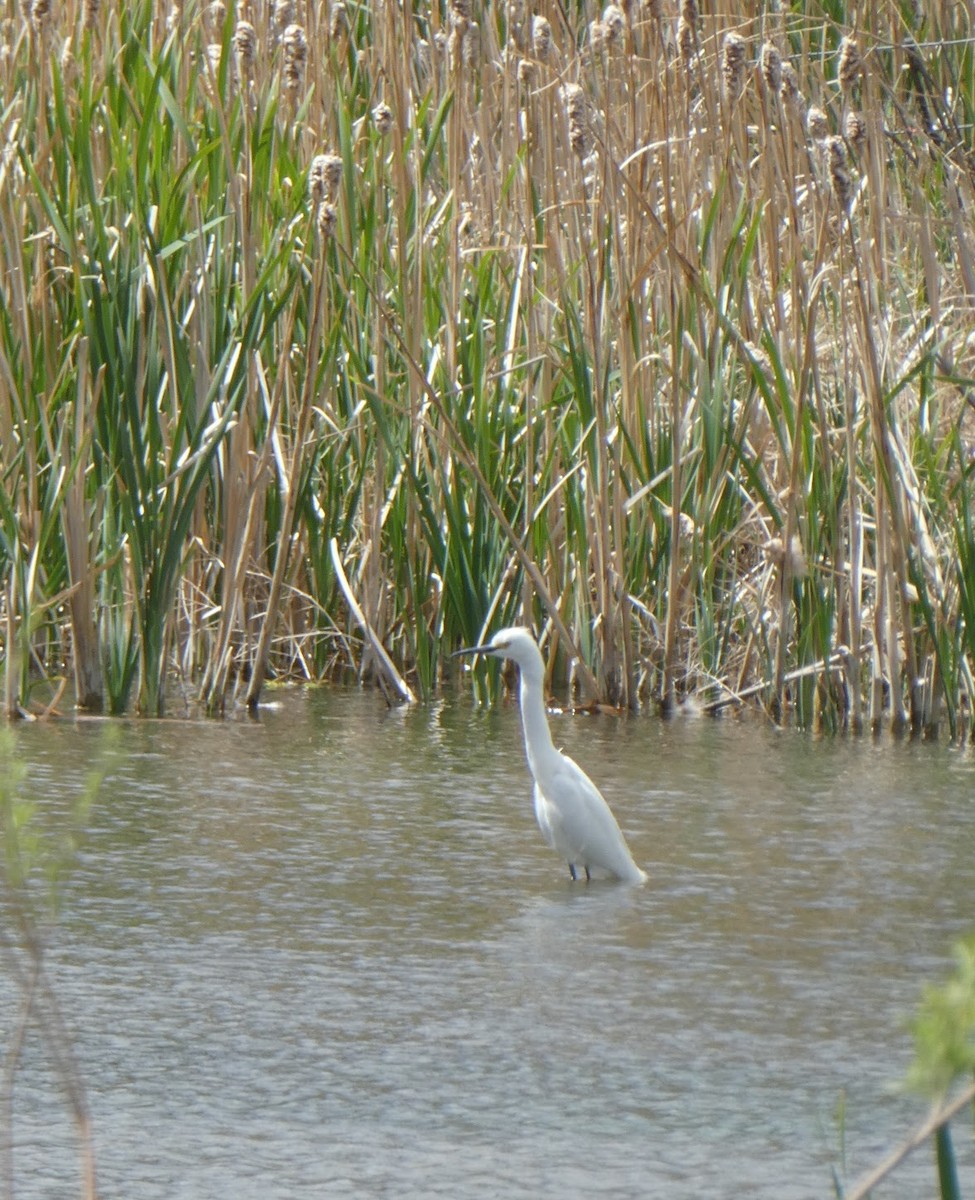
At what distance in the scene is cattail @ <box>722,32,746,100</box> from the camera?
4234 millimetres

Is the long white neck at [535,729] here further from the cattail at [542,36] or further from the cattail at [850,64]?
the cattail at [542,36]

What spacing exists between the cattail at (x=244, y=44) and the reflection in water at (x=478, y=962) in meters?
1.47

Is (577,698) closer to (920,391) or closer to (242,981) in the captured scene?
(920,391)

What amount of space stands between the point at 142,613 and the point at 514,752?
869 millimetres

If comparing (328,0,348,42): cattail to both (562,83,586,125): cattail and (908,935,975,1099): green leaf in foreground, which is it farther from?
(908,935,975,1099): green leaf in foreground

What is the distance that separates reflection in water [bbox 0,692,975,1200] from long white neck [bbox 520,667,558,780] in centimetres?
19

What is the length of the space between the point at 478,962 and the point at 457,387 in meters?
2.21

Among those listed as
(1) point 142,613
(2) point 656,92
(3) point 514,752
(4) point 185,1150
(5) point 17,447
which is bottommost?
(4) point 185,1150

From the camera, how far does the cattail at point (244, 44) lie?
14.2 ft

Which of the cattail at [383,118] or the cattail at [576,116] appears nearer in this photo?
the cattail at [576,116]

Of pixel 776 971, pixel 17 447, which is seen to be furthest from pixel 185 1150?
pixel 17 447

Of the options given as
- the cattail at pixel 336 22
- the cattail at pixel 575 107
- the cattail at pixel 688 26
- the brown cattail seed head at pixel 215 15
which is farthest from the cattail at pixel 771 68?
the brown cattail seed head at pixel 215 15

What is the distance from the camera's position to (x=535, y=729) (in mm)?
3658

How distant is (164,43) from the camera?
491 cm
